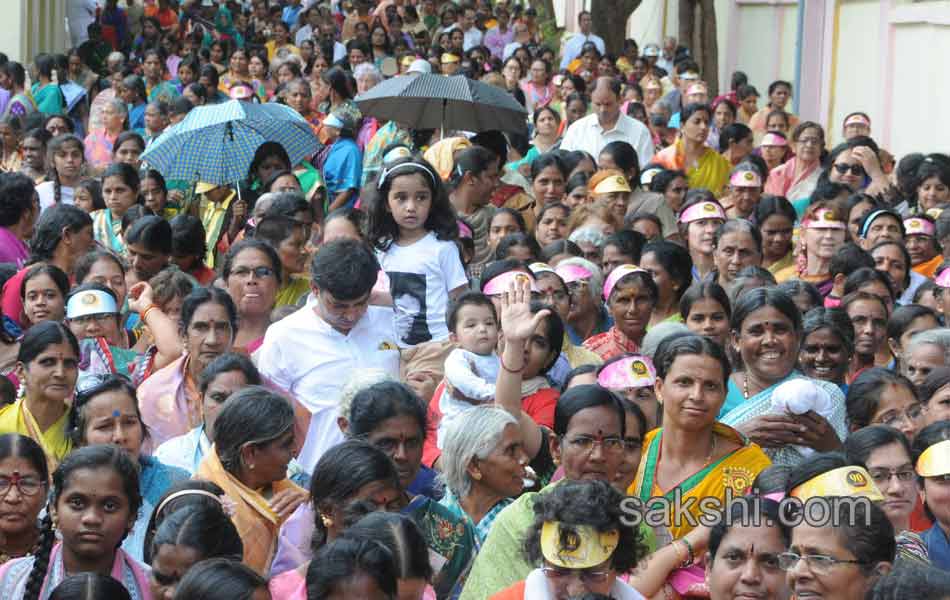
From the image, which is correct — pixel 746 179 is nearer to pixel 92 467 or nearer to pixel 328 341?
pixel 328 341

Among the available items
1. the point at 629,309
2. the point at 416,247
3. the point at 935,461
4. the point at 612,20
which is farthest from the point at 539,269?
the point at 612,20

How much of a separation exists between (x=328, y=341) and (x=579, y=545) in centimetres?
242

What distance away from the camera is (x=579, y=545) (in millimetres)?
4777

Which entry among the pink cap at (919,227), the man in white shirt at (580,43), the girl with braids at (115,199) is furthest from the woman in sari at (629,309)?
the man in white shirt at (580,43)

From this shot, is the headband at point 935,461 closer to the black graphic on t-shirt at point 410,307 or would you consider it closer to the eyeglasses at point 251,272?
the black graphic on t-shirt at point 410,307

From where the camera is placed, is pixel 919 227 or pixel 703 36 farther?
pixel 703 36

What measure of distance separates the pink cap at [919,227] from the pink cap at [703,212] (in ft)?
3.63

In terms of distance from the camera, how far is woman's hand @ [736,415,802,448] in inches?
244

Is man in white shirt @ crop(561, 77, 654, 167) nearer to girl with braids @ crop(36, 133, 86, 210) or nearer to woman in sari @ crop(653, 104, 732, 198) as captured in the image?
woman in sari @ crop(653, 104, 732, 198)

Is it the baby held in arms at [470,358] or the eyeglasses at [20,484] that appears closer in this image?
the eyeglasses at [20,484]

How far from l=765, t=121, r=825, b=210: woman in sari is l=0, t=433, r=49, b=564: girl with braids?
7.83 m

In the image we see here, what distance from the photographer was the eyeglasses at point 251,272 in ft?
26.2

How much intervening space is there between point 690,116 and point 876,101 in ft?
18.3

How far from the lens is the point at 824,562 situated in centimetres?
473
